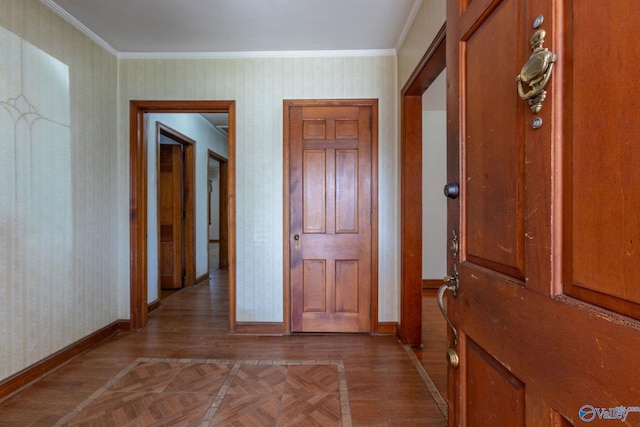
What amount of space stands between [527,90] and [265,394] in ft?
6.71

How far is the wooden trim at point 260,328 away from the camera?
9.20 feet

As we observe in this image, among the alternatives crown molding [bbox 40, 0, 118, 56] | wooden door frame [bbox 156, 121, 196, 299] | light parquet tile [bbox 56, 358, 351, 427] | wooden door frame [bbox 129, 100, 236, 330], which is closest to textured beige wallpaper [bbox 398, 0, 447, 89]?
wooden door frame [bbox 129, 100, 236, 330]

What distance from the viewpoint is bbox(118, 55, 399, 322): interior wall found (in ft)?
9.16

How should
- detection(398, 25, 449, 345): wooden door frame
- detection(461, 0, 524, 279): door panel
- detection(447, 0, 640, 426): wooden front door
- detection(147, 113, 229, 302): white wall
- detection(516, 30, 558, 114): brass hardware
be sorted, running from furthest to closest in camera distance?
1. detection(147, 113, 229, 302): white wall
2. detection(398, 25, 449, 345): wooden door frame
3. detection(461, 0, 524, 279): door panel
4. detection(516, 30, 558, 114): brass hardware
5. detection(447, 0, 640, 426): wooden front door

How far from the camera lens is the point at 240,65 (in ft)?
9.27

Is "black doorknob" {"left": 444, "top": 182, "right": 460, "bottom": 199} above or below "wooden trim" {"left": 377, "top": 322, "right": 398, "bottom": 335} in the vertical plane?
above

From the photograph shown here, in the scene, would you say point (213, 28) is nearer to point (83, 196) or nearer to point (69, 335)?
point (83, 196)

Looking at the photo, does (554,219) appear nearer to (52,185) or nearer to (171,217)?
(52,185)

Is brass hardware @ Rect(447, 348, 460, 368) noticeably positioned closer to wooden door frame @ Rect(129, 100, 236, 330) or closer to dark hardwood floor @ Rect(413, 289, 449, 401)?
dark hardwood floor @ Rect(413, 289, 449, 401)

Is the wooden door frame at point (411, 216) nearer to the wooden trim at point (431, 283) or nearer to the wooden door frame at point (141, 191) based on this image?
the wooden door frame at point (141, 191)

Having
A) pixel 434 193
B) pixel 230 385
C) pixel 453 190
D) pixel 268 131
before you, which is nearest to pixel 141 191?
pixel 268 131

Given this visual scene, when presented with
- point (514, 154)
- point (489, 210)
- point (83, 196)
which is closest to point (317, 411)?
point (489, 210)

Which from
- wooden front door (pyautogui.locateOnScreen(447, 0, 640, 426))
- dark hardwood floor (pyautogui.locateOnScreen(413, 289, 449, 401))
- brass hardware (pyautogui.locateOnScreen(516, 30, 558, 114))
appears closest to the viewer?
wooden front door (pyautogui.locateOnScreen(447, 0, 640, 426))

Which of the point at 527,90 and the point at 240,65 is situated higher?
the point at 240,65
